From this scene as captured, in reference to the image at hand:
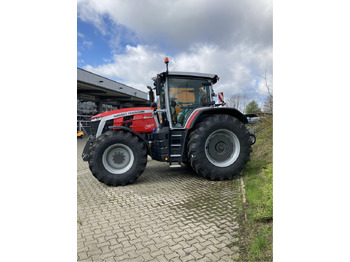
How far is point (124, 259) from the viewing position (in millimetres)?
1787

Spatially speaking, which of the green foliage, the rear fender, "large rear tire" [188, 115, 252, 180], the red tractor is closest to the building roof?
the red tractor

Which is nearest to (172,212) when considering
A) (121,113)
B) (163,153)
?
(163,153)

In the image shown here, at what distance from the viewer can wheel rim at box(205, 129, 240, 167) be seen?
4070 mm

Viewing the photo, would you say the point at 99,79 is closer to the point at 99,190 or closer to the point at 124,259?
the point at 99,190

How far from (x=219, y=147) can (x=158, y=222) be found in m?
2.14

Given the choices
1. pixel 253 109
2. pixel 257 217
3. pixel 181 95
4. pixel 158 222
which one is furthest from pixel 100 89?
pixel 257 217

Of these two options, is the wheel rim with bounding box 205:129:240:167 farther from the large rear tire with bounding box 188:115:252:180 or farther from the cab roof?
the cab roof

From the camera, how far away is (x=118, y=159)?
3.89 m

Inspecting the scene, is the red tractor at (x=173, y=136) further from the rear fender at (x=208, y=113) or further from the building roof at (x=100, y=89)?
the building roof at (x=100, y=89)

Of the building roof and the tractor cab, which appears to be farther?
the building roof

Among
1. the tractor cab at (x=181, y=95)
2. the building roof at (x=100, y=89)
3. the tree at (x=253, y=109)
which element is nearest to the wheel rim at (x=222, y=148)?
the tractor cab at (x=181, y=95)

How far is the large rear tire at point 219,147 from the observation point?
12.7 ft

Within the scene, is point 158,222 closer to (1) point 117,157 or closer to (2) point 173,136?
(1) point 117,157

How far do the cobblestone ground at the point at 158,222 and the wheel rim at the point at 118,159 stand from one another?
1.18ft
